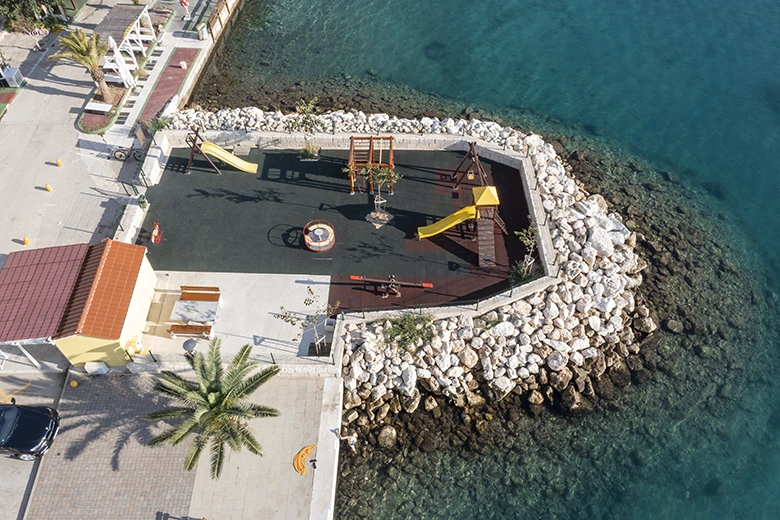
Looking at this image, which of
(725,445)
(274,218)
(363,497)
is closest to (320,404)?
(363,497)

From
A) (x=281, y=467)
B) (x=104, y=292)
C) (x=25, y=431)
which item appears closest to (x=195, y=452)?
(x=281, y=467)

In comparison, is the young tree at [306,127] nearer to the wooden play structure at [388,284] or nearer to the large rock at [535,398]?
the wooden play structure at [388,284]

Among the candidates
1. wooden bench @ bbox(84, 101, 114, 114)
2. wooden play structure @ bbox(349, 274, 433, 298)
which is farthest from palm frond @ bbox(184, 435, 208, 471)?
wooden bench @ bbox(84, 101, 114, 114)

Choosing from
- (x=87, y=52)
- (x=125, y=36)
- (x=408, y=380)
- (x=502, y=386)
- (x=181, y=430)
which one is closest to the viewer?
(x=181, y=430)

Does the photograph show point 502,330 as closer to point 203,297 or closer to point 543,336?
point 543,336

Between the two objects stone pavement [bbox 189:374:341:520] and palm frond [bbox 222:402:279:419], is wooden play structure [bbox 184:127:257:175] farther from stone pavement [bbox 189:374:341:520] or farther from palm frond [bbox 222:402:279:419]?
palm frond [bbox 222:402:279:419]

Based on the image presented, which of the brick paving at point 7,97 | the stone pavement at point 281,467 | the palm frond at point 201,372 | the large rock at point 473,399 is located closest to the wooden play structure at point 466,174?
the large rock at point 473,399
